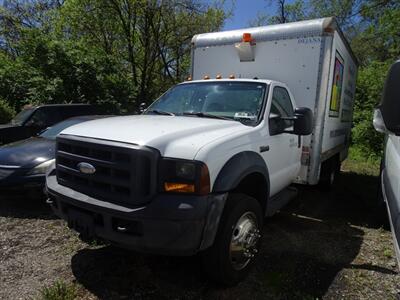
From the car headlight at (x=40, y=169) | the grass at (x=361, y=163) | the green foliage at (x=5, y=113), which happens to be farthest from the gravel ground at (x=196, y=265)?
the green foliage at (x=5, y=113)

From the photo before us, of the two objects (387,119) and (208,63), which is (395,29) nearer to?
(208,63)

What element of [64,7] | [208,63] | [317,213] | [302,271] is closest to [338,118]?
[317,213]

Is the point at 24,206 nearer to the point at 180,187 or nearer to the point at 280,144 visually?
the point at 180,187

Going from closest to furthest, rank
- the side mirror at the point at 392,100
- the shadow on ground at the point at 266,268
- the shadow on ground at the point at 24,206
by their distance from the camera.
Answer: the side mirror at the point at 392,100 → the shadow on ground at the point at 266,268 → the shadow on ground at the point at 24,206

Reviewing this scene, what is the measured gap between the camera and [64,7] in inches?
736

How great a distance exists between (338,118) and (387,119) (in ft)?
16.1

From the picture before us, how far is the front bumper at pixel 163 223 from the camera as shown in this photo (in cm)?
280

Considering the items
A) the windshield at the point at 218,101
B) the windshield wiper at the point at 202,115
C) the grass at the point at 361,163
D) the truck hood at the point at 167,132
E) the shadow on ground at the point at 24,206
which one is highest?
the windshield at the point at 218,101

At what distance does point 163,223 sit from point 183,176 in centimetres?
40

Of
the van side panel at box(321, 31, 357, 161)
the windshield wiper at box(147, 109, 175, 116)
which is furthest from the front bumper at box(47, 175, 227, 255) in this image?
the van side panel at box(321, 31, 357, 161)

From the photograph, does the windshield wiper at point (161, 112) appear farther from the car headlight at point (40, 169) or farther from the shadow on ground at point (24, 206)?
the shadow on ground at point (24, 206)

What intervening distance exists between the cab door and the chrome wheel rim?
2.64 ft

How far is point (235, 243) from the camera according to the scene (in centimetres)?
338

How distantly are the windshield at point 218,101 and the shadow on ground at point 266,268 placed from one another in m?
1.64
